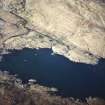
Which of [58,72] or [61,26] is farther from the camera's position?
[61,26]

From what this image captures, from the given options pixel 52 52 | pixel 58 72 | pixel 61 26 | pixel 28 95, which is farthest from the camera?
pixel 61 26

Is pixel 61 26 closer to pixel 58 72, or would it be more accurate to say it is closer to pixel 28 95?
pixel 58 72

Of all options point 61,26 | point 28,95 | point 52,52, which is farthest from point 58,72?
point 61,26

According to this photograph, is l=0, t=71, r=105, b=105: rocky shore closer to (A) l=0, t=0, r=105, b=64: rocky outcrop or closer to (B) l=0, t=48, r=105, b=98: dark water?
(B) l=0, t=48, r=105, b=98: dark water

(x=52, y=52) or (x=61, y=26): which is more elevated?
(x=61, y=26)

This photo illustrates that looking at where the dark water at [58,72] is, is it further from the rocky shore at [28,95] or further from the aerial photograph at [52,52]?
the rocky shore at [28,95]

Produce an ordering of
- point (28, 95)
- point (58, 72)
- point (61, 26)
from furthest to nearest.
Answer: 1. point (61, 26)
2. point (58, 72)
3. point (28, 95)

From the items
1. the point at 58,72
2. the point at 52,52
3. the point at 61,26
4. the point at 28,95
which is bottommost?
the point at 28,95
